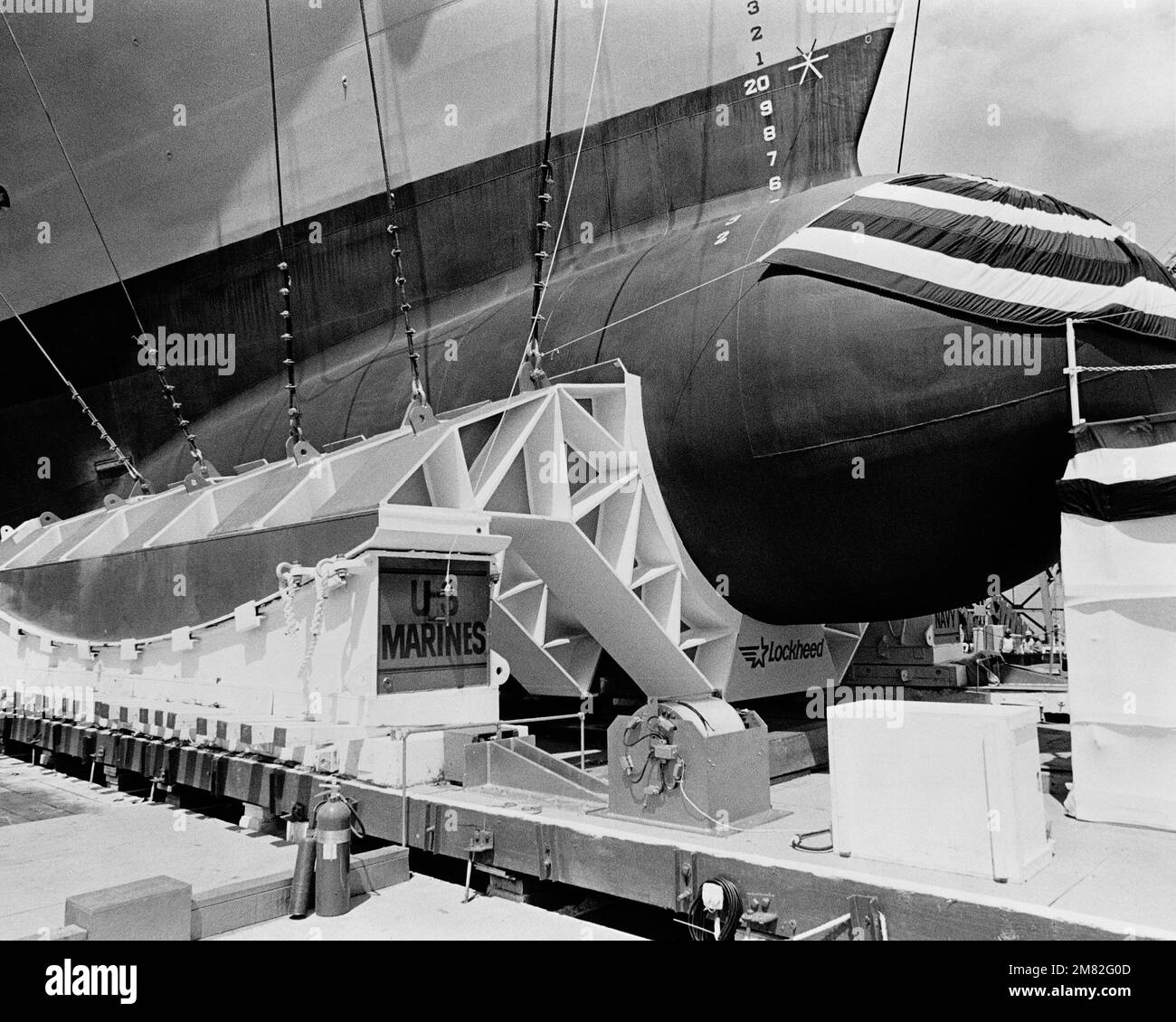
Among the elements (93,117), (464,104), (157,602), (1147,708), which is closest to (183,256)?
(93,117)

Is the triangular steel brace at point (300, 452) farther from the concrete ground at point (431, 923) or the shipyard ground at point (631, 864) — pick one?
the concrete ground at point (431, 923)

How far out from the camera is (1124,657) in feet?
18.4

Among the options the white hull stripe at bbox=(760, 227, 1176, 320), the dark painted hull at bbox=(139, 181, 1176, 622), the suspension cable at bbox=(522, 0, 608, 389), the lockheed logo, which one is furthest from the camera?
the suspension cable at bbox=(522, 0, 608, 389)

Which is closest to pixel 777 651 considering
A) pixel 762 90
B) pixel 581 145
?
pixel 762 90

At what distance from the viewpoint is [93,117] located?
16.4 m

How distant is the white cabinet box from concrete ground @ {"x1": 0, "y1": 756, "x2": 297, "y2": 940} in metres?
3.32

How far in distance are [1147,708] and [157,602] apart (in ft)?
30.0

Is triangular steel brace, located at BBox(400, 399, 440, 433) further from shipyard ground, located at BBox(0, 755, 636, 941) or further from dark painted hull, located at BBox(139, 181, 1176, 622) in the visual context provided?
shipyard ground, located at BBox(0, 755, 636, 941)

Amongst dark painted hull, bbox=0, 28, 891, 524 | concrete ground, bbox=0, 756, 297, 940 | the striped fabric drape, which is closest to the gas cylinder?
concrete ground, bbox=0, 756, 297, 940

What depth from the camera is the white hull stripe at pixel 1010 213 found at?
721 cm


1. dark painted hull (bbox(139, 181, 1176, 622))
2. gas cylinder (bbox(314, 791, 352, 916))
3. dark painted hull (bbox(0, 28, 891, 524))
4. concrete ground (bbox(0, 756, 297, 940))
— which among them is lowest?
concrete ground (bbox(0, 756, 297, 940))

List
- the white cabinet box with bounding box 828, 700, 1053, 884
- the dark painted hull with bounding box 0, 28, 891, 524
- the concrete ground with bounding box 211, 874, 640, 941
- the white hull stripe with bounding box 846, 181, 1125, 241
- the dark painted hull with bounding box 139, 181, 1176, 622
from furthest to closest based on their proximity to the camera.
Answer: the dark painted hull with bounding box 0, 28, 891, 524 → the white hull stripe with bounding box 846, 181, 1125, 241 → the dark painted hull with bounding box 139, 181, 1176, 622 → the concrete ground with bounding box 211, 874, 640, 941 → the white cabinet box with bounding box 828, 700, 1053, 884

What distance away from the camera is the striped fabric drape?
6.82 meters
